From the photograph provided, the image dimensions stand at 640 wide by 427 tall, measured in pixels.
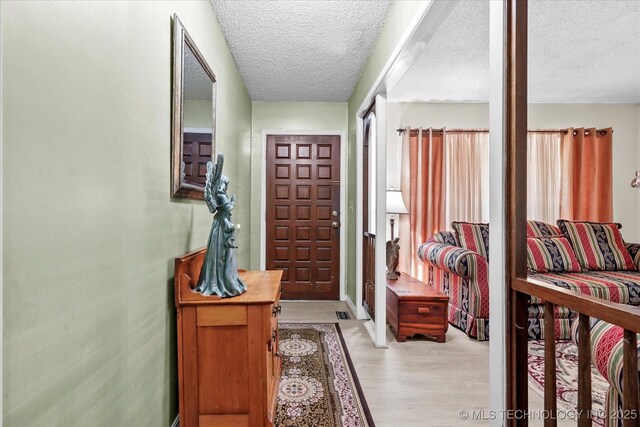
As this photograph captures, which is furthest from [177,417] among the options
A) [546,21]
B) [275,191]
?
[546,21]

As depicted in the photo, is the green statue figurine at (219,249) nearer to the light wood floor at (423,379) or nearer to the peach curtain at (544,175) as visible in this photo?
the light wood floor at (423,379)

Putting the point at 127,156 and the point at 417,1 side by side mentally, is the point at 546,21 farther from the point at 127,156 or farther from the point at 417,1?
the point at 127,156

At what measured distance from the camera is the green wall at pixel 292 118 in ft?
14.6

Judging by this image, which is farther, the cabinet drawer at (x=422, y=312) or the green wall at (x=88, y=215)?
the cabinet drawer at (x=422, y=312)

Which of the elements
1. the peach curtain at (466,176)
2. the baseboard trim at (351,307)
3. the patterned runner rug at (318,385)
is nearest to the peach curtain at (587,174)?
the peach curtain at (466,176)

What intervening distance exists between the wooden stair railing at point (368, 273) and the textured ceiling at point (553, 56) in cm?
172

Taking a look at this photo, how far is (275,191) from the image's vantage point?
4.50m

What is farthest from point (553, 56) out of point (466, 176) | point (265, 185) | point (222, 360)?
point (222, 360)

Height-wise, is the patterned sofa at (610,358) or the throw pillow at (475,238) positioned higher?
the throw pillow at (475,238)

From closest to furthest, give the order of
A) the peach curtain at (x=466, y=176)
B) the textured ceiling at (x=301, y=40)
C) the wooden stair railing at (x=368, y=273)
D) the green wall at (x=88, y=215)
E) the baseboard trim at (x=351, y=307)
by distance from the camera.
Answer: the green wall at (x=88, y=215) → the textured ceiling at (x=301, y=40) → the wooden stair railing at (x=368, y=273) → the baseboard trim at (x=351, y=307) → the peach curtain at (x=466, y=176)

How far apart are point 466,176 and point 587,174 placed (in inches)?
58.6

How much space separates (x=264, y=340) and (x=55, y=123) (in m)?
1.19

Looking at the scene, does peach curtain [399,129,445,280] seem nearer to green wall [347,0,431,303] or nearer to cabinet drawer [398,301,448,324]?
green wall [347,0,431,303]

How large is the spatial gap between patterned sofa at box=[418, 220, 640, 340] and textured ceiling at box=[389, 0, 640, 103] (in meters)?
1.59
